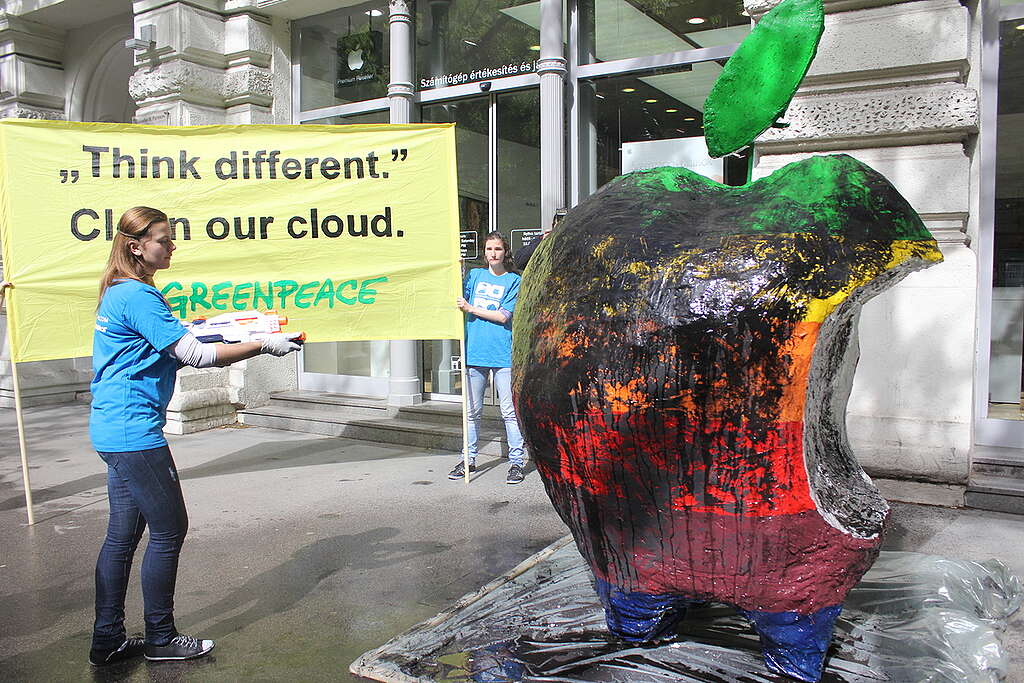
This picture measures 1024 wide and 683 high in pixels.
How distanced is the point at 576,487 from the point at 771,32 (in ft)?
4.67

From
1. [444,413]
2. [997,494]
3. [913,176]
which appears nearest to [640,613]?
[997,494]


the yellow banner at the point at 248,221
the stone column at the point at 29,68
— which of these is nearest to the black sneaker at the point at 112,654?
the yellow banner at the point at 248,221

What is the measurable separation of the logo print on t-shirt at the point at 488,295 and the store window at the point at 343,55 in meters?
3.36

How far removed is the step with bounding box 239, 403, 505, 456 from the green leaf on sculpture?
168 inches

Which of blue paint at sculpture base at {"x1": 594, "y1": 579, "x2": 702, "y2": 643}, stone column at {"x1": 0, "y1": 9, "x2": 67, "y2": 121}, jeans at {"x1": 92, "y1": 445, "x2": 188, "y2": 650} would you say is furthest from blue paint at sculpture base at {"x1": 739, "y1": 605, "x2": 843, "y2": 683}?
stone column at {"x1": 0, "y1": 9, "x2": 67, "y2": 121}

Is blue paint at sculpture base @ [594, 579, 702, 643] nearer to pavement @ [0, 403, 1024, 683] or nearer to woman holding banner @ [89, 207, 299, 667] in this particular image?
pavement @ [0, 403, 1024, 683]

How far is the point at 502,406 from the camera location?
571cm

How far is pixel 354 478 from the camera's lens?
18.6ft

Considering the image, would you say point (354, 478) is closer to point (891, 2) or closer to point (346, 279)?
point (346, 279)

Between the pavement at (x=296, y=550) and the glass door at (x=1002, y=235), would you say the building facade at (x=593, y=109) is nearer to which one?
the glass door at (x=1002, y=235)

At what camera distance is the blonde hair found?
110 inches

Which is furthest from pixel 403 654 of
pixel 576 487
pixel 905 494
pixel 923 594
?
pixel 905 494

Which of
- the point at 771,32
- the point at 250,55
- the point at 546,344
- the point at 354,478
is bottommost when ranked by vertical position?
the point at 354,478

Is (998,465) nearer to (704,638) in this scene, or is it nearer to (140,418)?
(704,638)
